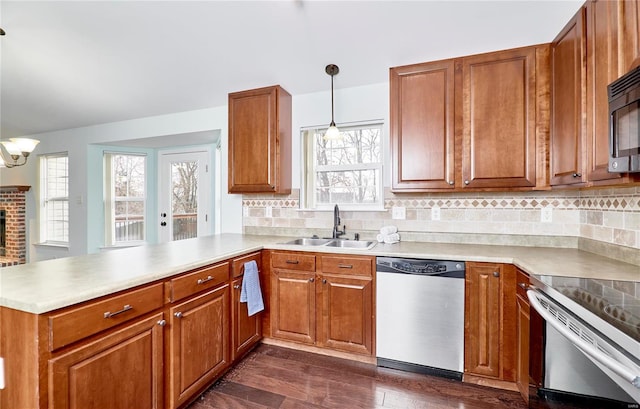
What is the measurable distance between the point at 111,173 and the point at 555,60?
534 centimetres

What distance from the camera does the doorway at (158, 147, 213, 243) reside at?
13.3ft

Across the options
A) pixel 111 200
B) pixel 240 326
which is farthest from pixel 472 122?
pixel 111 200

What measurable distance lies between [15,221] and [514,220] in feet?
22.7

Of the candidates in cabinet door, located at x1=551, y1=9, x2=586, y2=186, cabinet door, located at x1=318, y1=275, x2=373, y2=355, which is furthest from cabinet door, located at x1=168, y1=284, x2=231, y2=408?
cabinet door, located at x1=551, y1=9, x2=586, y2=186

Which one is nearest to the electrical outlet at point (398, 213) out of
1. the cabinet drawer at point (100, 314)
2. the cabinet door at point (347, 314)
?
the cabinet door at point (347, 314)

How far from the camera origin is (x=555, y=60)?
6.33 feet

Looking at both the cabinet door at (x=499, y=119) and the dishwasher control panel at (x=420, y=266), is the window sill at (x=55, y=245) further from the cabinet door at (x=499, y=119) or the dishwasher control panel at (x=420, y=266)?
the cabinet door at (x=499, y=119)

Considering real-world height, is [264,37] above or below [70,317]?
above

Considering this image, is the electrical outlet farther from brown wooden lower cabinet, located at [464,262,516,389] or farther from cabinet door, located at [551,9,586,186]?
cabinet door, located at [551,9,586,186]

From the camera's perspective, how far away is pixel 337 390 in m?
1.88

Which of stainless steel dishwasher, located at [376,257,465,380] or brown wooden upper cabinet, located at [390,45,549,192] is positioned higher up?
brown wooden upper cabinet, located at [390,45,549,192]

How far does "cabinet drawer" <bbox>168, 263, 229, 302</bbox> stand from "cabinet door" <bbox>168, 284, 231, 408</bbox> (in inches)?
2.0

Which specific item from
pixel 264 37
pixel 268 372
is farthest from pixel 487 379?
pixel 264 37

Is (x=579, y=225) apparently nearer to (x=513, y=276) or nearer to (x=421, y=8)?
(x=513, y=276)
